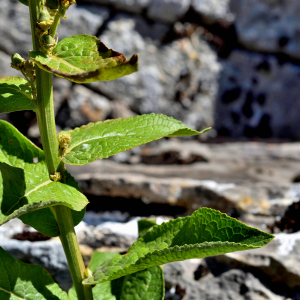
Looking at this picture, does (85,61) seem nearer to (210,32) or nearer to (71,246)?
(71,246)

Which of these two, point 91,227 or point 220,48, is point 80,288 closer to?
point 91,227

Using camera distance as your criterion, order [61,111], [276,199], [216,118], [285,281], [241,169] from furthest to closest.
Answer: [216,118] < [61,111] < [241,169] < [276,199] < [285,281]

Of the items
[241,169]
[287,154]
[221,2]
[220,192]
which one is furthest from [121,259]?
[221,2]

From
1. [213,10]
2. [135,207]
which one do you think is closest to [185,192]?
[135,207]

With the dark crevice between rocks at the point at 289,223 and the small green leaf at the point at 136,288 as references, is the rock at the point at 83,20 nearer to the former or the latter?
the dark crevice between rocks at the point at 289,223

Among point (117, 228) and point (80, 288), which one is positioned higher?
point (80, 288)

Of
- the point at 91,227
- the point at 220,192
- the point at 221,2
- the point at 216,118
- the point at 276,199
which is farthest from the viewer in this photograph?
the point at 216,118

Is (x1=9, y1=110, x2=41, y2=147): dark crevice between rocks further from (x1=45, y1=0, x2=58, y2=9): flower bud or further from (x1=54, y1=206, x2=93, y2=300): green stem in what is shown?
(x1=45, y1=0, x2=58, y2=9): flower bud
